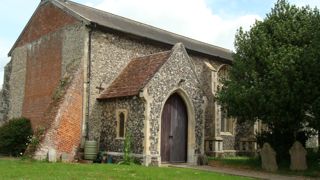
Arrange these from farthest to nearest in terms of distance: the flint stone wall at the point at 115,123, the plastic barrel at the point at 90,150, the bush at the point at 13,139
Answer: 1. the bush at the point at 13,139
2. the plastic barrel at the point at 90,150
3. the flint stone wall at the point at 115,123

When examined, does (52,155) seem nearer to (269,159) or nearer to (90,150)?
(90,150)

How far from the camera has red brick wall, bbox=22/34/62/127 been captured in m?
25.3

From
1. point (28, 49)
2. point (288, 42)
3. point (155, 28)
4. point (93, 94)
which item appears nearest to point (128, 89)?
point (93, 94)

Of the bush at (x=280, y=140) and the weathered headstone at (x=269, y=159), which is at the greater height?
the bush at (x=280, y=140)

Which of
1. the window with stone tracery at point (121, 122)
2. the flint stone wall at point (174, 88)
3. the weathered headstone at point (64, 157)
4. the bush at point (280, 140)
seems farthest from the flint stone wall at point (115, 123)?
the bush at point (280, 140)

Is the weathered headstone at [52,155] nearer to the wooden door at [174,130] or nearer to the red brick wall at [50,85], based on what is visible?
the red brick wall at [50,85]

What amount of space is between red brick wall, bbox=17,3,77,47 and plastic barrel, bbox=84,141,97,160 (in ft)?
22.9

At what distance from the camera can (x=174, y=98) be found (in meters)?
23.1

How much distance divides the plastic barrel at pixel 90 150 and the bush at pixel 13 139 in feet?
15.0

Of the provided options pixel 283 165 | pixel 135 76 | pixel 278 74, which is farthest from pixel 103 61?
pixel 283 165

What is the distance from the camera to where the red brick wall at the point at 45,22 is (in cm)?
2540

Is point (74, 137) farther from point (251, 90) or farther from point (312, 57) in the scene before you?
point (312, 57)

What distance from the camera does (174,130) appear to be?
2300 centimetres

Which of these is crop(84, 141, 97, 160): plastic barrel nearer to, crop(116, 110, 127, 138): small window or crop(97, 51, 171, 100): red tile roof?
crop(116, 110, 127, 138): small window
